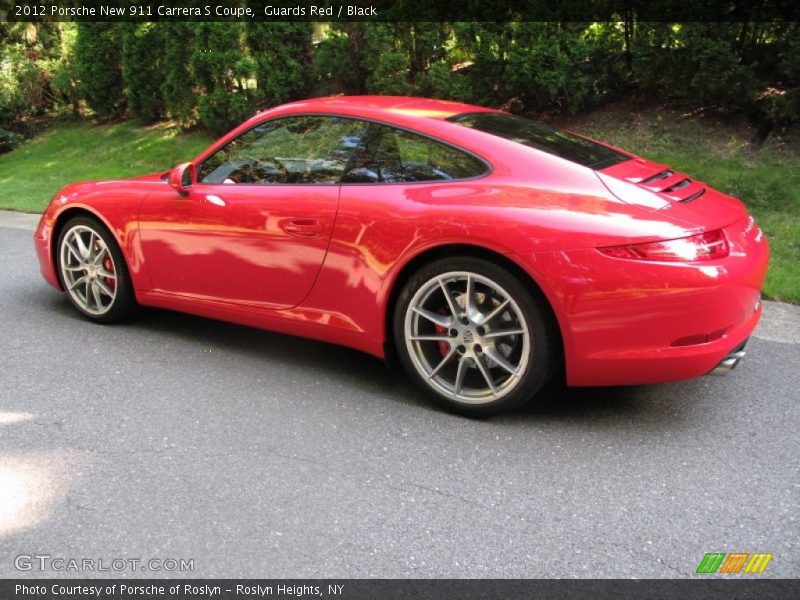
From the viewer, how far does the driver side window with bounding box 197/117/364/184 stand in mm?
3881

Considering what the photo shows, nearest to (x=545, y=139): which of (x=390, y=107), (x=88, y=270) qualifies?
(x=390, y=107)

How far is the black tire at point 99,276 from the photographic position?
4.68 meters

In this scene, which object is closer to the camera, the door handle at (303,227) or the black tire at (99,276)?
the door handle at (303,227)

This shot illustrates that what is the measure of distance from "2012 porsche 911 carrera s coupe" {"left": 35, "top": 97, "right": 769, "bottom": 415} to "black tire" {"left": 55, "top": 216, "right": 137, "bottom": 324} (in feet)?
0.53

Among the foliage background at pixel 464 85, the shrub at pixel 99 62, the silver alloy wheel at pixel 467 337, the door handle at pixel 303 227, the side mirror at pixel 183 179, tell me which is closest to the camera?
the silver alloy wheel at pixel 467 337

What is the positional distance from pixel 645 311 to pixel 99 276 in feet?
10.7

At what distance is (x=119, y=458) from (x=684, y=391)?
8.43ft

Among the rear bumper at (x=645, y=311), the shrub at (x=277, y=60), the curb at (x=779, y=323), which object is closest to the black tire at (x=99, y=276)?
the rear bumper at (x=645, y=311)

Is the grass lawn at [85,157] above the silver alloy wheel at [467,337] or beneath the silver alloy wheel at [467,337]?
beneath

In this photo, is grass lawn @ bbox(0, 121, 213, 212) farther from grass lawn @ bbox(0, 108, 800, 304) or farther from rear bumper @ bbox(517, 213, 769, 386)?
rear bumper @ bbox(517, 213, 769, 386)

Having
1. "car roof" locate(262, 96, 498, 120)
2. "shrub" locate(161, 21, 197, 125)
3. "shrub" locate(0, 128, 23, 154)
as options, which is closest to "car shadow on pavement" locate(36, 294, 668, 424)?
"car roof" locate(262, 96, 498, 120)

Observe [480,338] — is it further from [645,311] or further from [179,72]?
[179,72]

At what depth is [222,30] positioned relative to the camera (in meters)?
10.4

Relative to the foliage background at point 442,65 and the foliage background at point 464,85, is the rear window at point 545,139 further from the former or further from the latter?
the foliage background at point 442,65
